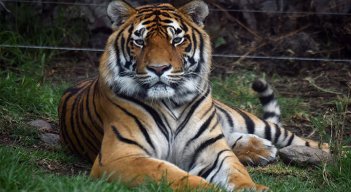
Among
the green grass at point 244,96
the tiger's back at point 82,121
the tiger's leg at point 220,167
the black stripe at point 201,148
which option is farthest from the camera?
the green grass at point 244,96

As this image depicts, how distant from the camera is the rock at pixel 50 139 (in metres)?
6.15

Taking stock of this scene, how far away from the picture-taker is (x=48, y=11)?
890cm

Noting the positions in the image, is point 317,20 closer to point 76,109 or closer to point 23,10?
point 23,10

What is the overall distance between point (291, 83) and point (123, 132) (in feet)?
12.9

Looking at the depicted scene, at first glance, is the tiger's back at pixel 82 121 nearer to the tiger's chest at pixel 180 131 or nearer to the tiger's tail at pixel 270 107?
the tiger's chest at pixel 180 131

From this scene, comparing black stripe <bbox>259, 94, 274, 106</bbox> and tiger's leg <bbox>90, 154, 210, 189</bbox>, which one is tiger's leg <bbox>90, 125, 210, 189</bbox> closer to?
tiger's leg <bbox>90, 154, 210, 189</bbox>

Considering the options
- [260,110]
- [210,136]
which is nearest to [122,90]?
[210,136]

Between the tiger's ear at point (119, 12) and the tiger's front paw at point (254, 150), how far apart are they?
4.55 feet

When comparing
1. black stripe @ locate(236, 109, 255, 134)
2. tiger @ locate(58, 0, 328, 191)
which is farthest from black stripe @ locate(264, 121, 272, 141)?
tiger @ locate(58, 0, 328, 191)

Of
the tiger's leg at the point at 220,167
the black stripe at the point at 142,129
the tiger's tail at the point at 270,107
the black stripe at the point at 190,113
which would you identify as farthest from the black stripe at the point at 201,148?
the tiger's tail at the point at 270,107

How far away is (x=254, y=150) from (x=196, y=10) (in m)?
1.24

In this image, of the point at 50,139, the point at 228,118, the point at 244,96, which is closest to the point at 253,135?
the point at 228,118

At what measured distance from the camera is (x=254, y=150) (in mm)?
5836

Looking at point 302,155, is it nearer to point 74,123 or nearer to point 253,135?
point 253,135
